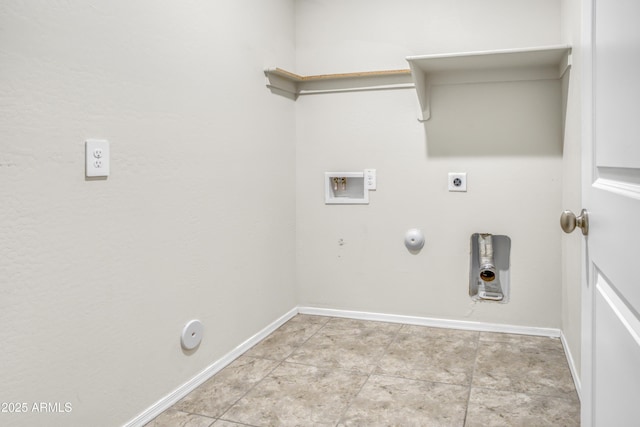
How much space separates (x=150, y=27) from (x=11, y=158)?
725 millimetres

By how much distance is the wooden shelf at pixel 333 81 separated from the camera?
8.72 ft

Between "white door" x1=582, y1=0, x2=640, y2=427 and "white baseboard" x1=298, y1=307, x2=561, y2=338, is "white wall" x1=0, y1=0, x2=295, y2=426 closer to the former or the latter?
"white baseboard" x1=298, y1=307, x2=561, y2=338

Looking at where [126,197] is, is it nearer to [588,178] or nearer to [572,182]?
[588,178]

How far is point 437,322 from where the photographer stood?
8.96ft

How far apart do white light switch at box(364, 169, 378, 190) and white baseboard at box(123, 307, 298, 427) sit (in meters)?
0.90

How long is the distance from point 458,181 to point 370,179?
49cm

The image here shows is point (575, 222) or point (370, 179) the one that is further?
point (370, 179)

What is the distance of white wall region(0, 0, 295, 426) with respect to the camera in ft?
4.24

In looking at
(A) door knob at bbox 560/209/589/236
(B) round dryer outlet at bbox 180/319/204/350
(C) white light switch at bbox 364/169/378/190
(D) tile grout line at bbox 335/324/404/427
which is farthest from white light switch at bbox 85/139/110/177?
(C) white light switch at bbox 364/169/378/190

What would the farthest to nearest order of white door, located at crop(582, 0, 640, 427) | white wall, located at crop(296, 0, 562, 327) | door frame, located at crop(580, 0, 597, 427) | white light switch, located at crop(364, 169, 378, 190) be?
white light switch, located at crop(364, 169, 378, 190)
white wall, located at crop(296, 0, 562, 327)
door frame, located at crop(580, 0, 597, 427)
white door, located at crop(582, 0, 640, 427)

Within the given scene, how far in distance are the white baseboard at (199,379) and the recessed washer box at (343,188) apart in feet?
2.48

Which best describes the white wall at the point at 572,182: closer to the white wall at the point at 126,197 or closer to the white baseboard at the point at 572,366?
the white baseboard at the point at 572,366

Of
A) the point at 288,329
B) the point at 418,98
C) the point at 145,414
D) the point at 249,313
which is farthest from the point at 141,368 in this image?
the point at 418,98

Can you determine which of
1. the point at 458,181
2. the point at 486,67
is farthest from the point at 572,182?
the point at 486,67
